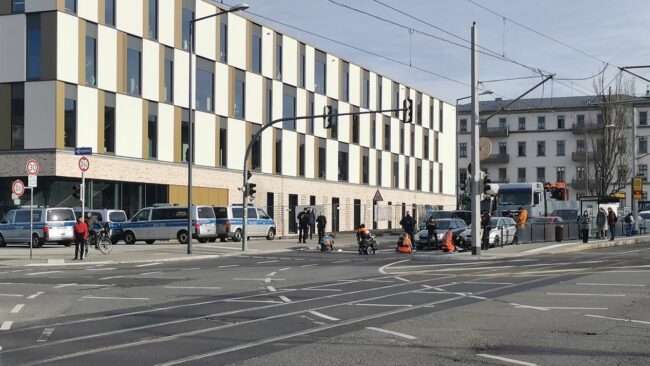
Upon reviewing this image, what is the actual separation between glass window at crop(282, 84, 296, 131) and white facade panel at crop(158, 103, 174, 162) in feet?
38.9

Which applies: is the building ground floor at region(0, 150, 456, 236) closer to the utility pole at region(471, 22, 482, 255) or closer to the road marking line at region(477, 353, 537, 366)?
the utility pole at region(471, 22, 482, 255)

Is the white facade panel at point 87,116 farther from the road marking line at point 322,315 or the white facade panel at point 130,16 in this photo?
the road marking line at point 322,315

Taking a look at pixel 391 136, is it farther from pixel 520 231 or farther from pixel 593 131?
pixel 520 231

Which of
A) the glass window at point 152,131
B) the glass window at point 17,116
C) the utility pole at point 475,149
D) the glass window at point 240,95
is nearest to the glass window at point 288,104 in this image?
the glass window at point 240,95

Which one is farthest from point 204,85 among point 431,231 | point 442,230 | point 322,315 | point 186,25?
point 322,315

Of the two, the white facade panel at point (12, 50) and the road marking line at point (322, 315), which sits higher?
the white facade panel at point (12, 50)

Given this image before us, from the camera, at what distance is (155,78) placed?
48469 millimetres

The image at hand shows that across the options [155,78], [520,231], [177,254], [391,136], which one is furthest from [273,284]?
[391,136]

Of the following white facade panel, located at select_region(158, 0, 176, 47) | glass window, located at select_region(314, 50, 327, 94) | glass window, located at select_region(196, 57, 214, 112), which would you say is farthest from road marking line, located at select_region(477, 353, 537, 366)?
glass window, located at select_region(314, 50, 327, 94)

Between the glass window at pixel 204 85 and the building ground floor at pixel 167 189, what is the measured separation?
13.3ft

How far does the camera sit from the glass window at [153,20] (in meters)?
48.3

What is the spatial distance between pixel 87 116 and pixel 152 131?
5184 millimetres

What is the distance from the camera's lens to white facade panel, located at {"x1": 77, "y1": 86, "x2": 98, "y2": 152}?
43.1 meters

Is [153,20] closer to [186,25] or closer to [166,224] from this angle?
[186,25]
